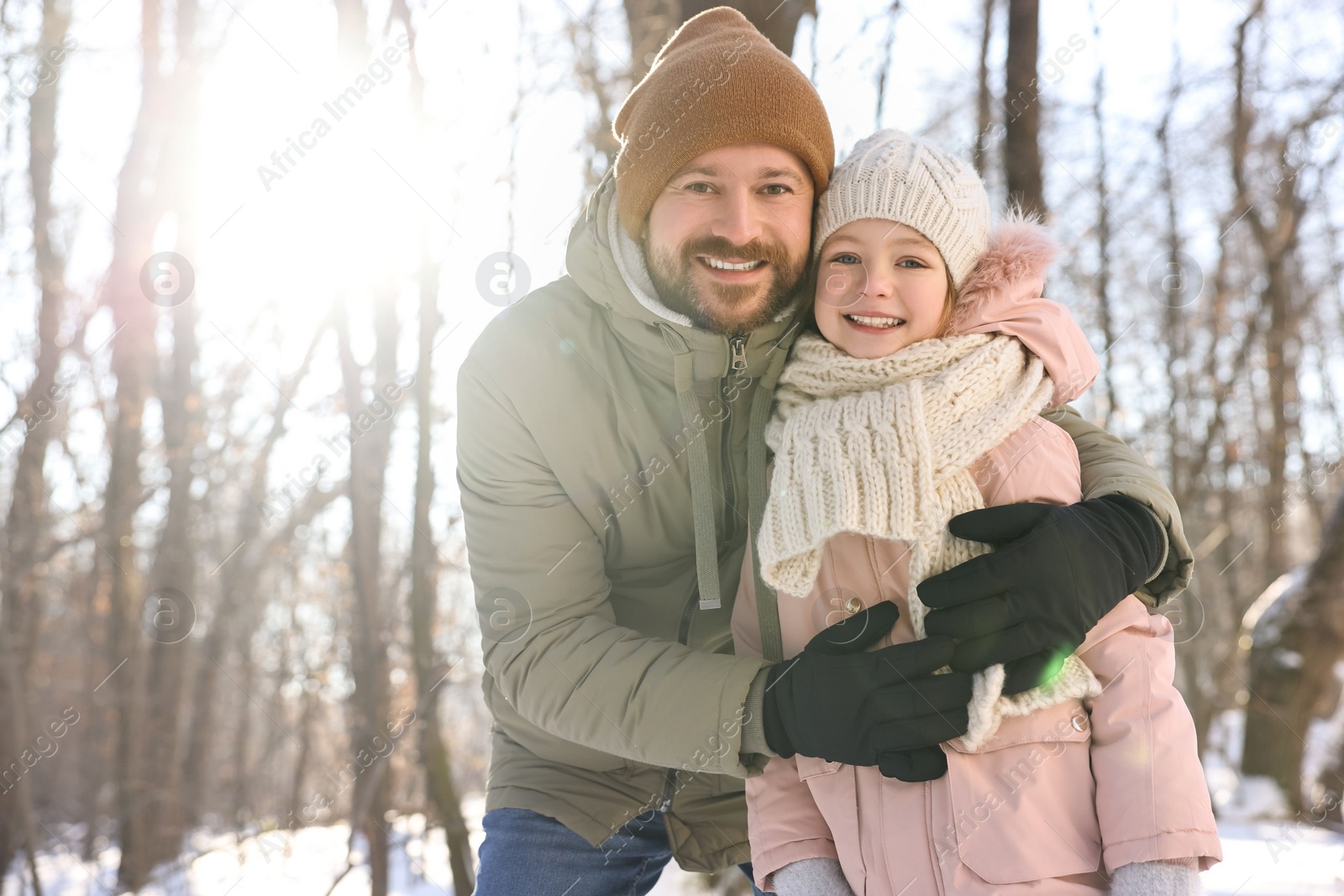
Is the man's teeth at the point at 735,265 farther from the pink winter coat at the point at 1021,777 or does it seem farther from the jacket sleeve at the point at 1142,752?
the jacket sleeve at the point at 1142,752

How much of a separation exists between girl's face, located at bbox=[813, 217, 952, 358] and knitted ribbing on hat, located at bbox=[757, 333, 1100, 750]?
0.06 metres

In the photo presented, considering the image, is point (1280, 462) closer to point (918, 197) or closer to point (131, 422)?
point (918, 197)

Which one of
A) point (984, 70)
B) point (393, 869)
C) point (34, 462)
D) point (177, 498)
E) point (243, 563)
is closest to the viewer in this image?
point (393, 869)

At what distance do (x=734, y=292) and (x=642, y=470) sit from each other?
46 centimetres

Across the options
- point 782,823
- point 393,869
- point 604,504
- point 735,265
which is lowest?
point 393,869

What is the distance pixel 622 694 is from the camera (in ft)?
6.08

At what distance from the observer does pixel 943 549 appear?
174cm

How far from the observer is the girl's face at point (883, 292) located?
186cm

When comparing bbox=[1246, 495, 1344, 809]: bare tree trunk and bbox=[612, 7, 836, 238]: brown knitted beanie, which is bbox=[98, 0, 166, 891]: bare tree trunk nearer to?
bbox=[612, 7, 836, 238]: brown knitted beanie

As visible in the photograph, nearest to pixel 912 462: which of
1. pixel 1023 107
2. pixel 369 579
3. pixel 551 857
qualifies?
pixel 551 857

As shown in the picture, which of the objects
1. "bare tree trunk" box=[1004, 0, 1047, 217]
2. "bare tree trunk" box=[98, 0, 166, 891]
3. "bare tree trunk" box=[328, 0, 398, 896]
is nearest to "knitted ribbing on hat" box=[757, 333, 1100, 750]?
"bare tree trunk" box=[1004, 0, 1047, 217]

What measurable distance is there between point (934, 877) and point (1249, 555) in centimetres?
1807

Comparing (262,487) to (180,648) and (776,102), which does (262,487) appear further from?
(776,102)

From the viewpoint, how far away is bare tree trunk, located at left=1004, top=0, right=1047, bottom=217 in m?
3.96
